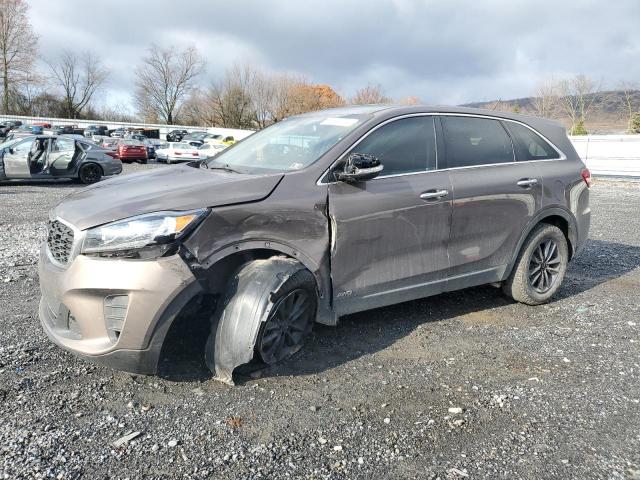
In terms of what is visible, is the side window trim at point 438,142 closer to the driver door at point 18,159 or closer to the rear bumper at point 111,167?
the driver door at point 18,159

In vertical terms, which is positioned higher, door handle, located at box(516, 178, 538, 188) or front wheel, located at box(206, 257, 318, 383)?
door handle, located at box(516, 178, 538, 188)

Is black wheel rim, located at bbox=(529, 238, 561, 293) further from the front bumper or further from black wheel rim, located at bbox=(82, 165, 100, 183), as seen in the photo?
black wheel rim, located at bbox=(82, 165, 100, 183)

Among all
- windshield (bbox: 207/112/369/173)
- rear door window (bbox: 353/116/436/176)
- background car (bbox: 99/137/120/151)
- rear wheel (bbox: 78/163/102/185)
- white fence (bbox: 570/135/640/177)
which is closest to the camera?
windshield (bbox: 207/112/369/173)

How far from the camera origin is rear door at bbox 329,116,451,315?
355cm

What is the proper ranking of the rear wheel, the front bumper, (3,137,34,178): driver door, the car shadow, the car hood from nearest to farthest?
the front bumper < the car hood < the car shadow < (3,137,34,178): driver door < the rear wheel

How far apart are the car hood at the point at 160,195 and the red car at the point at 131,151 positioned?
2516cm

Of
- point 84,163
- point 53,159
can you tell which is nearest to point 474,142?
point 53,159

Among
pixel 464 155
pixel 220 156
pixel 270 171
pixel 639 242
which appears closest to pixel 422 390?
pixel 270 171

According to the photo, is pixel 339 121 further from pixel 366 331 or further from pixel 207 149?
pixel 207 149

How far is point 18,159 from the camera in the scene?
1355cm

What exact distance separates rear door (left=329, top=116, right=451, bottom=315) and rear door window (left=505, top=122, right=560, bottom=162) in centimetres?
106

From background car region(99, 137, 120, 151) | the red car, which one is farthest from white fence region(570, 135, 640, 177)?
background car region(99, 137, 120, 151)

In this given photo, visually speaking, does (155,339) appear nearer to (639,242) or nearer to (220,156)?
(220,156)

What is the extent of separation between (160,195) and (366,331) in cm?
197
